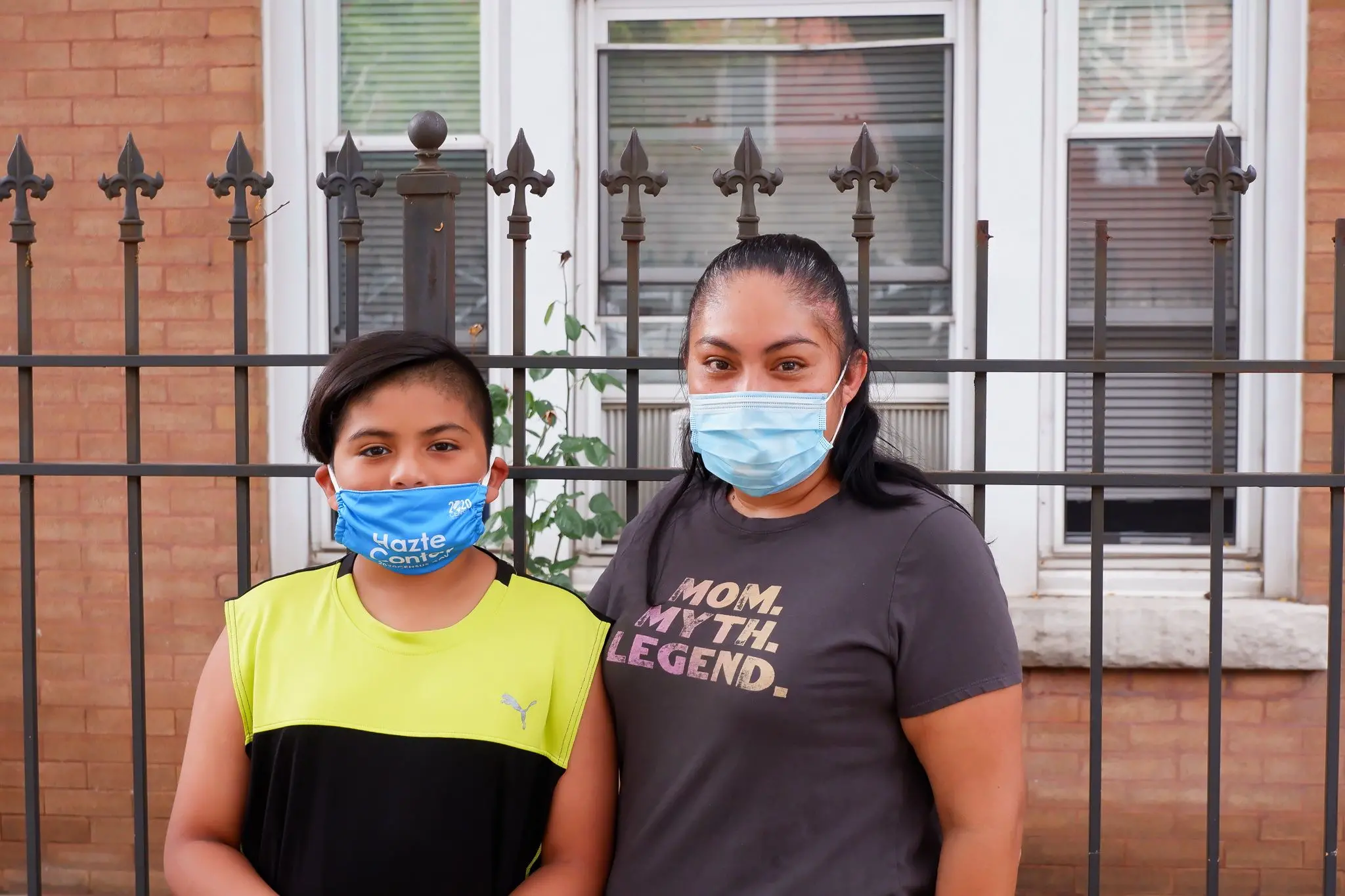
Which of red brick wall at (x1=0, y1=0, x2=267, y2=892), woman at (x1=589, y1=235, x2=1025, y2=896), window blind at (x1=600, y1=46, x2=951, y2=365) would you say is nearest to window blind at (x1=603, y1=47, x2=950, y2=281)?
window blind at (x1=600, y1=46, x2=951, y2=365)

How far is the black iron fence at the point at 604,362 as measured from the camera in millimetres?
2348

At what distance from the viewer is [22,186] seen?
248 centimetres

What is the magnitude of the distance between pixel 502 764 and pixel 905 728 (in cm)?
57

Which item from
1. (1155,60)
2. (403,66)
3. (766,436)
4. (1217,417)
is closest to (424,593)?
(766,436)

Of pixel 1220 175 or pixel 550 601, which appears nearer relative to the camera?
pixel 550 601

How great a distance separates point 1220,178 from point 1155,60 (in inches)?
80.6

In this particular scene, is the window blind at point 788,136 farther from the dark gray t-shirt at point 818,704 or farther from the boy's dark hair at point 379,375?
the dark gray t-shirt at point 818,704

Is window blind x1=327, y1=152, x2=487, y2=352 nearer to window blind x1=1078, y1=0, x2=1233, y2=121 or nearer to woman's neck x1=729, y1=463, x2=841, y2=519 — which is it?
window blind x1=1078, y1=0, x2=1233, y2=121

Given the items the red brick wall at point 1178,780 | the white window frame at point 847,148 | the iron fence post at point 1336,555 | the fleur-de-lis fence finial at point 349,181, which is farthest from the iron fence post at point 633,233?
the red brick wall at point 1178,780

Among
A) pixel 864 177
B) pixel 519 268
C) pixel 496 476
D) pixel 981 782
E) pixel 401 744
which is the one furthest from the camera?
pixel 519 268

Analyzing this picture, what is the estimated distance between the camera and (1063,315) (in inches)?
161

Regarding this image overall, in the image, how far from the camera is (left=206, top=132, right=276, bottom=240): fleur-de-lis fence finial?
2.44 metres

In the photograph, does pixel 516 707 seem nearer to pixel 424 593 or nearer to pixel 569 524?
pixel 424 593

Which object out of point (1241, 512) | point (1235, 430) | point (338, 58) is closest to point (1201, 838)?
point (1241, 512)
